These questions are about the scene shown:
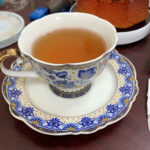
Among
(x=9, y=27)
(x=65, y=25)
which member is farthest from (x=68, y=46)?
(x=9, y=27)

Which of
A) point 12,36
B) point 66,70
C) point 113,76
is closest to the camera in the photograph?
point 66,70

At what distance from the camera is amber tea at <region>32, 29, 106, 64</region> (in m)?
0.42

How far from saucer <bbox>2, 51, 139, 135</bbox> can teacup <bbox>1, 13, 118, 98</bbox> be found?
26 mm

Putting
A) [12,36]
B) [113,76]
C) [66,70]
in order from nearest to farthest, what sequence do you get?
1. [66,70]
2. [113,76]
3. [12,36]

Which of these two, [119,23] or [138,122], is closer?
[138,122]

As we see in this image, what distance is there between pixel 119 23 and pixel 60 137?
0.32 meters

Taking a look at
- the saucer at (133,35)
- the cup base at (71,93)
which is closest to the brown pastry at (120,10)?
the saucer at (133,35)

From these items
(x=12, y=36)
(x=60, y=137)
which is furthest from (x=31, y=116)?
(x=12, y=36)

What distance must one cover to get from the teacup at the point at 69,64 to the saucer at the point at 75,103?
0.03 m

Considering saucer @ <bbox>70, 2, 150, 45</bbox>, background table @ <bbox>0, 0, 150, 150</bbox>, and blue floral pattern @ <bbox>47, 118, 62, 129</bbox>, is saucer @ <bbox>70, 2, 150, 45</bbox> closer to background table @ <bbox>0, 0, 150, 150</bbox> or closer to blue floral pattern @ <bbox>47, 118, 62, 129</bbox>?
background table @ <bbox>0, 0, 150, 150</bbox>

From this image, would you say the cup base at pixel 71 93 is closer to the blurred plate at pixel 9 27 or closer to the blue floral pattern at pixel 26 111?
the blue floral pattern at pixel 26 111

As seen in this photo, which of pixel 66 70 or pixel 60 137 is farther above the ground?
pixel 66 70

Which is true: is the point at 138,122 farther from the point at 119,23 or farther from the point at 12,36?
the point at 12,36

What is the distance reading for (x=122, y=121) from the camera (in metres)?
0.41
